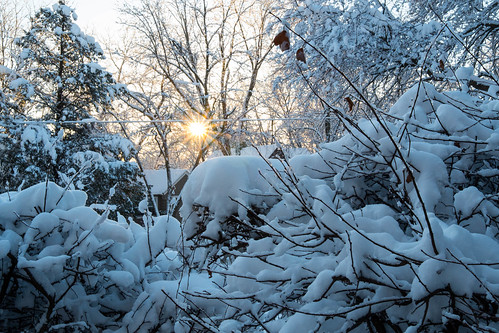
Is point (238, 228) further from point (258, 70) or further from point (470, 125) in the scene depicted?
point (258, 70)

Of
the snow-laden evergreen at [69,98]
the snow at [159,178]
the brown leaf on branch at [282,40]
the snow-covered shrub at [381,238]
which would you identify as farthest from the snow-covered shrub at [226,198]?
the snow at [159,178]

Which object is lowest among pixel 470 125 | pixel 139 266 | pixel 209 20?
pixel 139 266

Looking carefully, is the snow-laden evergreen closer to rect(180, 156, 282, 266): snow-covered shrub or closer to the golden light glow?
the golden light glow

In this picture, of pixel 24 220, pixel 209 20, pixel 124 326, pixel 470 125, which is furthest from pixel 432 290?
pixel 209 20

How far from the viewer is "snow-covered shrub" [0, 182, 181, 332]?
248cm

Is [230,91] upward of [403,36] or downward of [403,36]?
upward

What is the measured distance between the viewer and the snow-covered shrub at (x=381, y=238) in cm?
115

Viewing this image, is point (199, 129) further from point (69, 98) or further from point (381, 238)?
point (381, 238)

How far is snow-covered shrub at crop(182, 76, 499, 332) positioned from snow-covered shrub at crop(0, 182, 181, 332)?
0.84m

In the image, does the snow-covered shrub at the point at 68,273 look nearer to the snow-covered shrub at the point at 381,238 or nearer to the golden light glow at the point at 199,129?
the snow-covered shrub at the point at 381,238

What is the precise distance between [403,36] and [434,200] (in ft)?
16.6

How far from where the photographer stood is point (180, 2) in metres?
20.5

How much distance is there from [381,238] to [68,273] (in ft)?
6.97

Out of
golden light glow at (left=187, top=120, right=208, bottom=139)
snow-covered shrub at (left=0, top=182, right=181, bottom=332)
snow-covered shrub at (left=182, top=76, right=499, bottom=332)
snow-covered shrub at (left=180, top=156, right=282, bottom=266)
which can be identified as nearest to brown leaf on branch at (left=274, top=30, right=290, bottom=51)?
snow-covered shrub at (left=182, top=76, right=499, bottom=332)
